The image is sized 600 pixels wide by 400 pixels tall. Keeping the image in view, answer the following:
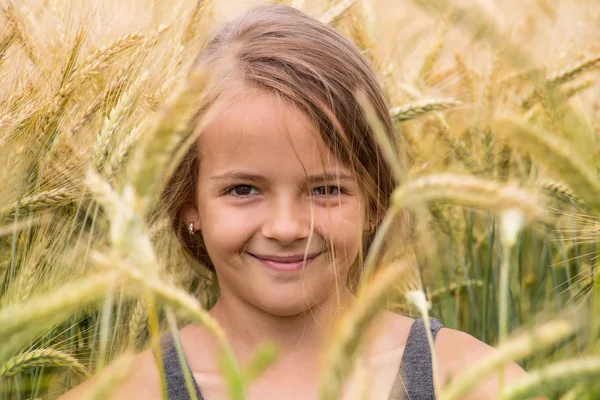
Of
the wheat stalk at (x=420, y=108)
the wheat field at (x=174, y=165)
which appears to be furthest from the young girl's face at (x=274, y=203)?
the wheat stalk at (x=420, y=108)

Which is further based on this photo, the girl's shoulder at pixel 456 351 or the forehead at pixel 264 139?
the girl's shoulder at pixel 456 351

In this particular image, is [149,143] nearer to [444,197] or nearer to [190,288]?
[444,197]

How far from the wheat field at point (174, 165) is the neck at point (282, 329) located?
4.8 inches

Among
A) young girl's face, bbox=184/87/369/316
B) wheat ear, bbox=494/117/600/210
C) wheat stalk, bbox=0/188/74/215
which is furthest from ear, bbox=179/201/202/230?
wheat ear, bbox=494/117/600/210

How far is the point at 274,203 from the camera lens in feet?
4.21

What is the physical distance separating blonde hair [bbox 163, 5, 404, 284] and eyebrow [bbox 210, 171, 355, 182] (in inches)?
1.4

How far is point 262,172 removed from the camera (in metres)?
1.28

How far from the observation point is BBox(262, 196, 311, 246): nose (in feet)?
4.13

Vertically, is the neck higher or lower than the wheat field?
lower

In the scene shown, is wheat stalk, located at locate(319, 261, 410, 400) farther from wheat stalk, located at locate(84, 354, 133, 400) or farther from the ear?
the ear

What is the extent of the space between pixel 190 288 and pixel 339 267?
445mm

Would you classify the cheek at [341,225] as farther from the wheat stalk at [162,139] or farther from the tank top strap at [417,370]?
the wheat stalk at [162,139]

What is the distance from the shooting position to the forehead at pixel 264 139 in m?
1.28

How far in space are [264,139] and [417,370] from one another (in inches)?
20.3
